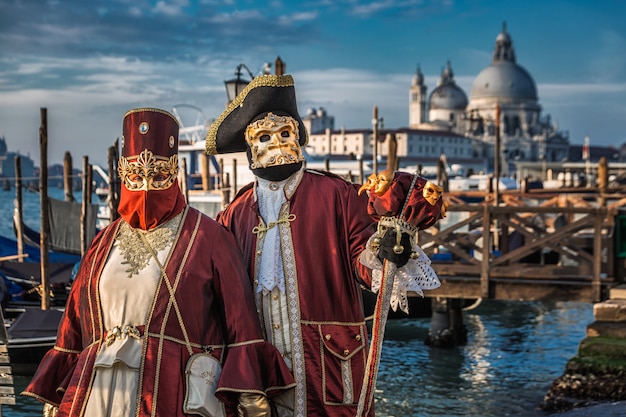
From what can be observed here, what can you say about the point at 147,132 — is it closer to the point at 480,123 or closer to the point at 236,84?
the point at 236,84

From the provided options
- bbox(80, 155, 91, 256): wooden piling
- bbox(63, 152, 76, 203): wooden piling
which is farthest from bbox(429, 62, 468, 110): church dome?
bbox(80, 155, 91, 256): wooden piling

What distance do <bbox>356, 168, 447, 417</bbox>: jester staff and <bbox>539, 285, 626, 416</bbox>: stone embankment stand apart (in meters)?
5.09

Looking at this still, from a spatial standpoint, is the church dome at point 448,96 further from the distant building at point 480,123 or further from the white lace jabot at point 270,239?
the white lace jabot at point 270,239

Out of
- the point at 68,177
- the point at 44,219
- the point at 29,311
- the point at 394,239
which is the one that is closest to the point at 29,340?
the point at 29,311

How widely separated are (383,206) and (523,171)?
260 feet

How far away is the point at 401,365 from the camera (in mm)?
12523

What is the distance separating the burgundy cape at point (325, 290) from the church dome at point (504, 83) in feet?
432

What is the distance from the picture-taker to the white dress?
3.37 meters

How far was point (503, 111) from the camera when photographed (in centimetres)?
13100

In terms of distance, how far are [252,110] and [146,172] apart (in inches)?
27.3

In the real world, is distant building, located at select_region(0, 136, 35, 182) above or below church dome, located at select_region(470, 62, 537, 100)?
below

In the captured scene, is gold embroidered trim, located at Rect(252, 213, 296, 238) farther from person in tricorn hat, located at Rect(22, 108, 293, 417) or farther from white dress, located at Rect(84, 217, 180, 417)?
white dress, located at Rect(84, 217, 180, 417)

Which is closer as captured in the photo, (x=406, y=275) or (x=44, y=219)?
(x=406, y=275)

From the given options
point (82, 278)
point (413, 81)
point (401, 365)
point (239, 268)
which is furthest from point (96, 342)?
point (413, 81)
